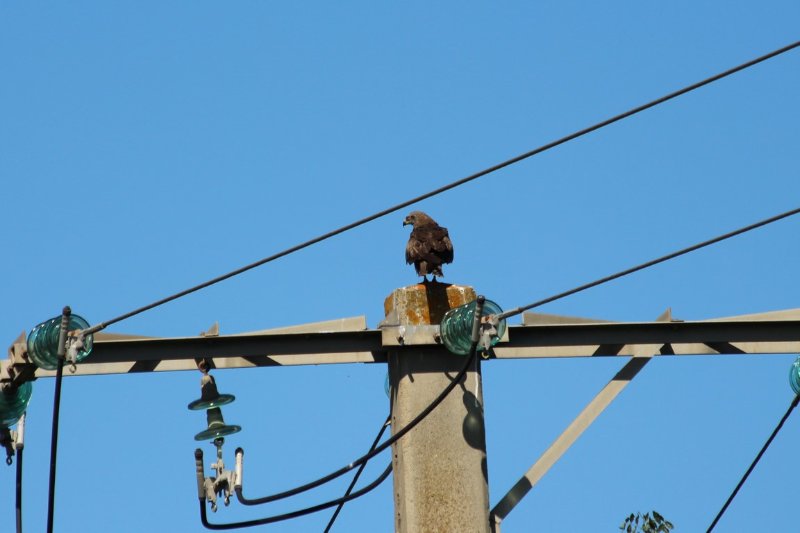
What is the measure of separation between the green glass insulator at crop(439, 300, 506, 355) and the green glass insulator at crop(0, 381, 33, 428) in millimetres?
2210

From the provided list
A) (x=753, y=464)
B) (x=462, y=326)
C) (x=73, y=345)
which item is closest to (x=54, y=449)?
(x=73, y=345)

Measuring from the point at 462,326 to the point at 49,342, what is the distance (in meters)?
1.94

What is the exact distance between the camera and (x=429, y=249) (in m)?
8.84

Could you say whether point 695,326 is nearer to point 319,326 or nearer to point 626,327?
point 626,327

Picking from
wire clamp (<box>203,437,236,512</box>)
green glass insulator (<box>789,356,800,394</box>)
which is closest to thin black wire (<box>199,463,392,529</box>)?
wire clamp (<box>203,437,236,512</box>)

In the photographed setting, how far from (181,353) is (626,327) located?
225 centimetres

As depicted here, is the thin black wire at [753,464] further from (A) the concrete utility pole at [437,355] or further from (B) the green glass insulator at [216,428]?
(B) the green glass insulator at [216,428]

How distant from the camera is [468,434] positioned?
705 cm

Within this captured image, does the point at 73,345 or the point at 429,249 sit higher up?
the point at 429,249

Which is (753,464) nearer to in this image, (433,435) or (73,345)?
(433,435)

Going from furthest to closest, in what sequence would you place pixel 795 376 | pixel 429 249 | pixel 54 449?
pixel 429 249, pixel 795 376, pixel 54 449

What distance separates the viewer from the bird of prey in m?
8.84

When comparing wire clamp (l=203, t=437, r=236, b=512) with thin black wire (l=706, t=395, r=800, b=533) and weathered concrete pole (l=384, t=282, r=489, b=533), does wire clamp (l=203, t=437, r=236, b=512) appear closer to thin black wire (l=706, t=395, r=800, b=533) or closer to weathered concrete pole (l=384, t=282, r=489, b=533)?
weathered concrete pole (l=384, t=282, r=489, b=533)

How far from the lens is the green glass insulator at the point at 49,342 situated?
7.02m
